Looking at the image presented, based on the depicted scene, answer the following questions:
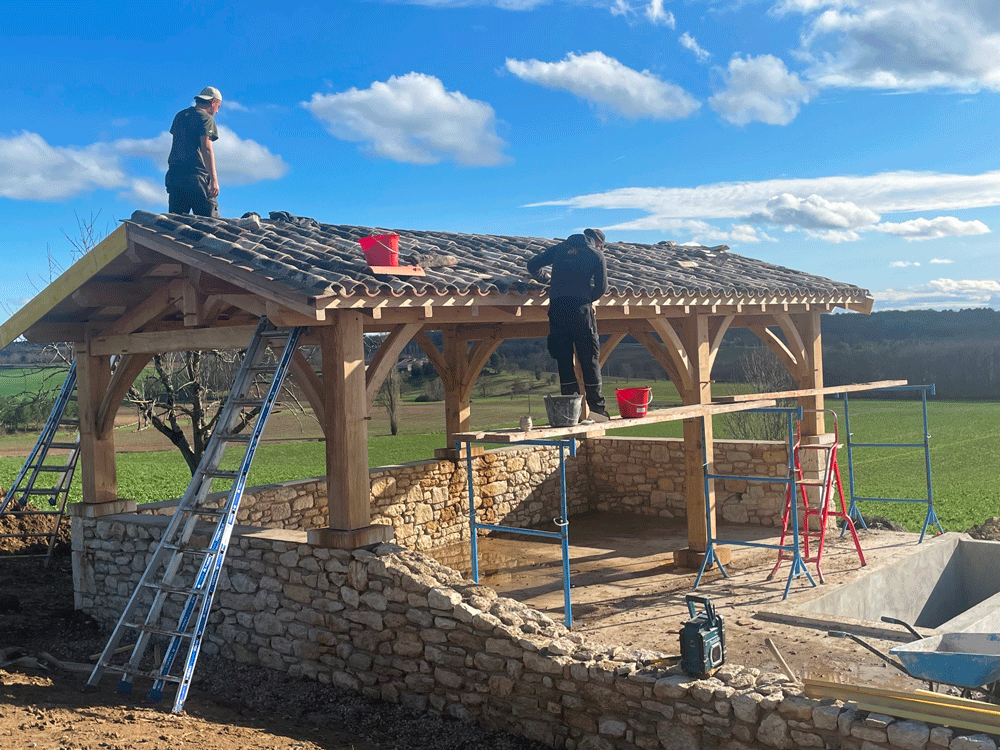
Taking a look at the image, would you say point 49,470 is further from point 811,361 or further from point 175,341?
point 811,361

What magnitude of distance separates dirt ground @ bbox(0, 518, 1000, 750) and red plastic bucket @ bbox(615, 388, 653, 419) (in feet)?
6.32

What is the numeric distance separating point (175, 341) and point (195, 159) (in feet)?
6.58

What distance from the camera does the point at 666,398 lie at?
35.7m

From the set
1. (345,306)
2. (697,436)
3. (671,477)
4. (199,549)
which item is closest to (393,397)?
(671,477)

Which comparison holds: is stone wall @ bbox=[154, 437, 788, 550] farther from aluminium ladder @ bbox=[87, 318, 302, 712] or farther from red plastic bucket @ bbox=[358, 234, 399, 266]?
red plastic bucket @ bbox=[358, 234, 399, 266]

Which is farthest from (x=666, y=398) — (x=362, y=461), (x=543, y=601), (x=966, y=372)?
(x=362, y=461)

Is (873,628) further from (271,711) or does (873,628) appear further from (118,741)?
(118,741)

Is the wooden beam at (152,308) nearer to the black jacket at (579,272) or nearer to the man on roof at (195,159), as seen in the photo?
the man on roof at (195,159)

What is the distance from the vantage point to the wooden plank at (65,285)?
7.49m

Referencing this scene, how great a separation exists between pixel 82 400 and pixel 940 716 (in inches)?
335

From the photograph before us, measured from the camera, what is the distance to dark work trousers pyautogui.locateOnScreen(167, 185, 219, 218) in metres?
8.59

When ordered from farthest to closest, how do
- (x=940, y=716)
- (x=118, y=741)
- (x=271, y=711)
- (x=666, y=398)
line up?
(x=666, y=398)
(x=271, y=711)
(x=118, y=741)
(x=940, y=716)

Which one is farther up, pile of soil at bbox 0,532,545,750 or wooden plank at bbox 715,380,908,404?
wooden plank at bbox 715,380,908,404

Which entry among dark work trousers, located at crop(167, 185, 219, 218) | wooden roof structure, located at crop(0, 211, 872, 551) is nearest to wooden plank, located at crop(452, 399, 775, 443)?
wooden roof structure, located at crop(0, 211, 872, 551)
